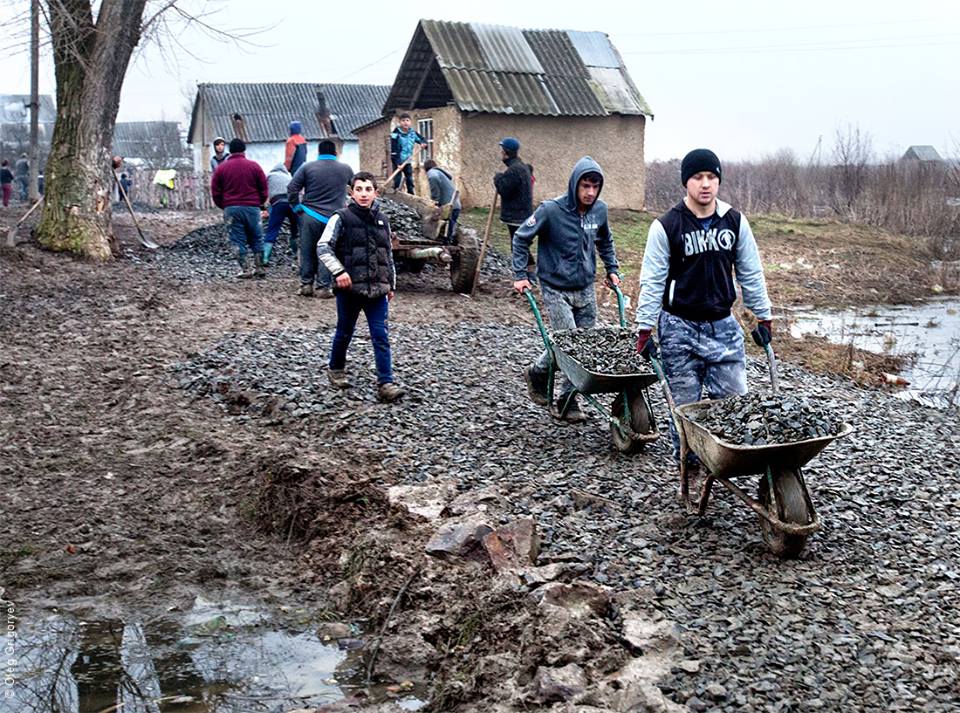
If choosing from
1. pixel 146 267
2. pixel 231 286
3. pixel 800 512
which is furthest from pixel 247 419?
pixel 146 267

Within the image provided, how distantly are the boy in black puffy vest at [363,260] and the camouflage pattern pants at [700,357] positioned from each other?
278 centimetres

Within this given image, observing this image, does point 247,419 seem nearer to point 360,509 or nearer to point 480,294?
point 360,509

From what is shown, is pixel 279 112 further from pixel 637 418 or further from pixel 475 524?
pixel 475 524

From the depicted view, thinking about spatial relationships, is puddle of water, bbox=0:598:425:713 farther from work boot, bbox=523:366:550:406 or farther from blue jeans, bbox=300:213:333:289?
blue jeans, bbox=300:213:333:289

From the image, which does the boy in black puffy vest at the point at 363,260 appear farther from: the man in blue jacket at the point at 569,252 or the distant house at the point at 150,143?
the distant house at the point at 150,143

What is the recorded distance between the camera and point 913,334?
1516 cm

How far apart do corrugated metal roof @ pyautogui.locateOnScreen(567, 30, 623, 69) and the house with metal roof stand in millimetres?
31

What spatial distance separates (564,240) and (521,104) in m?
16.4

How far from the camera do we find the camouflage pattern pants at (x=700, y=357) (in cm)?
582

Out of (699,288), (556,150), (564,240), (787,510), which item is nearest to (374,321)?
(564,240)

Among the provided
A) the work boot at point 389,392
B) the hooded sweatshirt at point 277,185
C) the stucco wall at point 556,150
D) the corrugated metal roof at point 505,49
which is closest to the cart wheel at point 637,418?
the work boot at point 389,392

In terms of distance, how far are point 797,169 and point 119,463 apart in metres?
37.3

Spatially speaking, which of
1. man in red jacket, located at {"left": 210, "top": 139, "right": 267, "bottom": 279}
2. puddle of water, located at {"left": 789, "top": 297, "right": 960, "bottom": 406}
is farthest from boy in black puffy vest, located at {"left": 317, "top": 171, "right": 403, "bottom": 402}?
man in red jacket, located at {"left": 210, "top": 139, "right": 267, "bottom": 279}

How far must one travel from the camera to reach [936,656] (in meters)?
4.14
